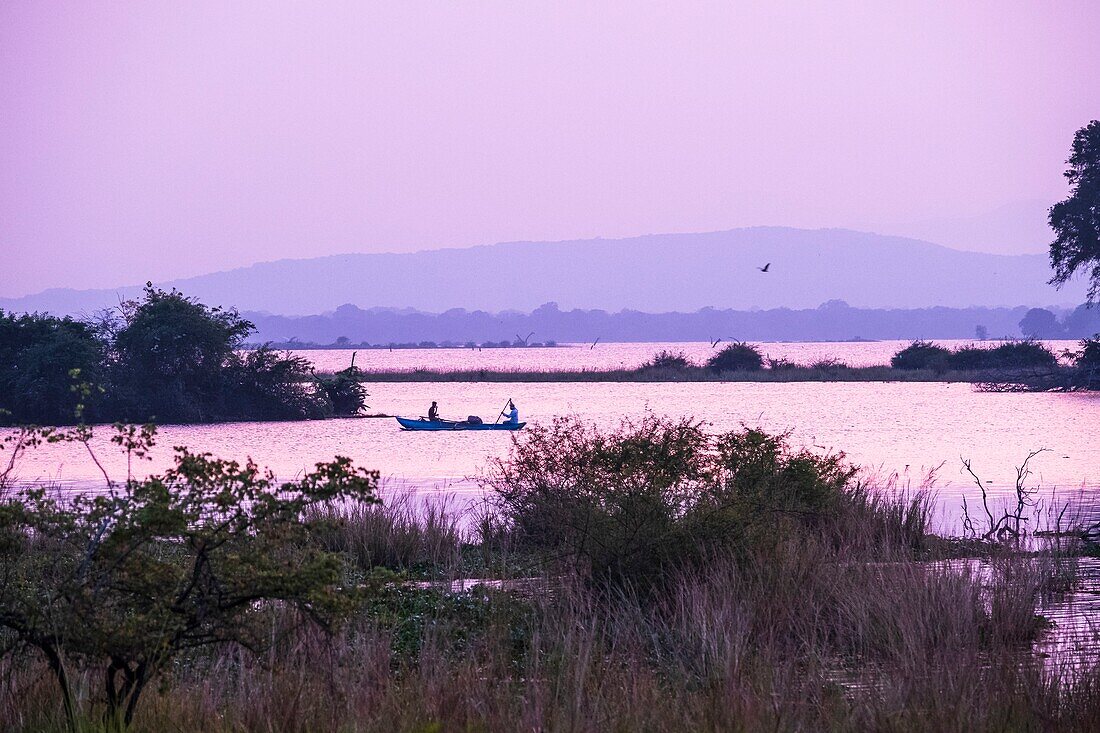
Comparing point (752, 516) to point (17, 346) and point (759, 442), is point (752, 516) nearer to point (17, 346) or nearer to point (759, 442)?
point (759, 442)

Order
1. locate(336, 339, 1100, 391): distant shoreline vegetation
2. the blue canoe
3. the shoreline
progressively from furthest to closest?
the shoreline < locate(336, 339, 1100, 391): distant shoreline vegetation < the blue canoe

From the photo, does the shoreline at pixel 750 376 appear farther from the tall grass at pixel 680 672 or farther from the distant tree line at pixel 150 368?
the tall grass at pixel 680 672

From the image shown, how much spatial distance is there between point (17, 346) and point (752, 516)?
153 ft

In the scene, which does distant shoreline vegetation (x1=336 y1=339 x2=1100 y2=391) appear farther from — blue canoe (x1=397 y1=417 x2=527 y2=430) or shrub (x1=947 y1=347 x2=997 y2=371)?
blue canoe (x1=397 y1=417 x2=527 y2=430)

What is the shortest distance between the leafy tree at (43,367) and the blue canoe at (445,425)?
40.5 ft

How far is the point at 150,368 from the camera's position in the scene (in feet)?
169

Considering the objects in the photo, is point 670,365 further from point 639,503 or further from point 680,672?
point 680,672

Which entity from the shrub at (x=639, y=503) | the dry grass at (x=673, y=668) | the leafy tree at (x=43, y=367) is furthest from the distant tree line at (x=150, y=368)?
the dry grass at (x=673, y=668)

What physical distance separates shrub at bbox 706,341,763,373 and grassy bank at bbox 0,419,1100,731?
279ft

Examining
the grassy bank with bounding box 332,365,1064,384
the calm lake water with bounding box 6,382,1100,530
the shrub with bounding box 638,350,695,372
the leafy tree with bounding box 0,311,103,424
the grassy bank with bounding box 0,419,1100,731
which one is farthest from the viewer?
the shrub with bounding box 638,350,695,372

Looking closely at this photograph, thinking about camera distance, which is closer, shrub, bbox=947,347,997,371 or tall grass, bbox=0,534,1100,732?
tall grass, bbox=0,534,1100,732

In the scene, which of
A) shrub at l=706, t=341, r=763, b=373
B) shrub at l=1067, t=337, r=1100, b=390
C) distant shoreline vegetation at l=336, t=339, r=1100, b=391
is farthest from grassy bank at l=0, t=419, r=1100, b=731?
shrub at l=706, t=341, r=763, b=373

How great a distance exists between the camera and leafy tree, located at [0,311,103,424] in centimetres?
4875

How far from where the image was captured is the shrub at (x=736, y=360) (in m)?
100
